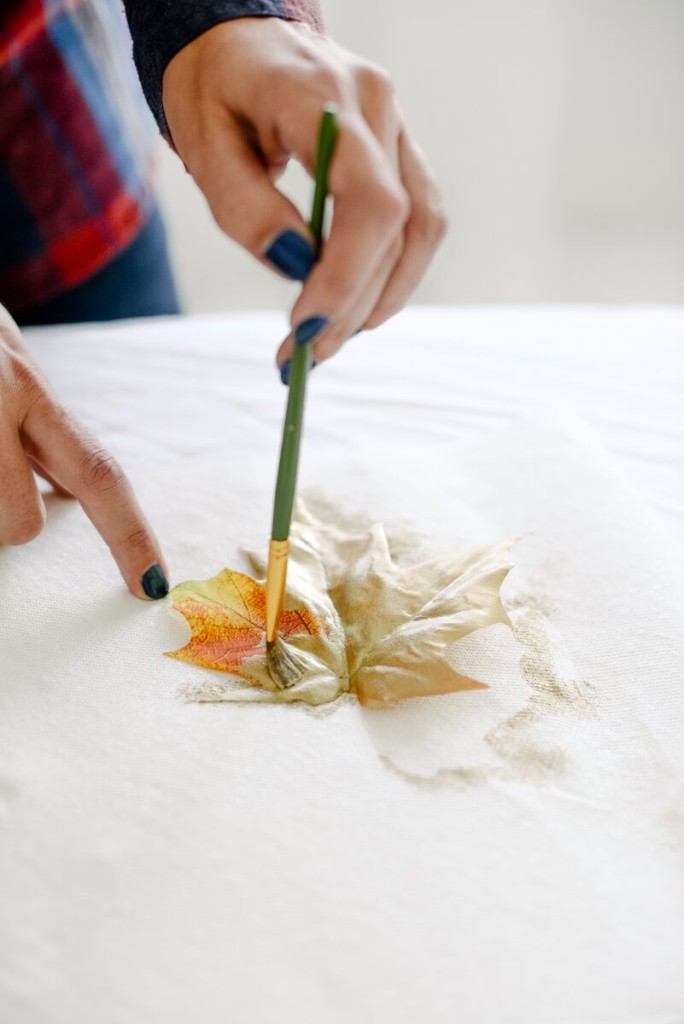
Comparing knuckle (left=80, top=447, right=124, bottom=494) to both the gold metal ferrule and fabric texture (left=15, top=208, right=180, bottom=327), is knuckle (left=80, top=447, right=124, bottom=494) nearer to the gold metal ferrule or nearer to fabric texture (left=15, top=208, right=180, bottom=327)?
the gold metal ferrule

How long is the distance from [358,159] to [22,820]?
0.36 metres

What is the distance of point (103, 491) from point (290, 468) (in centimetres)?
15

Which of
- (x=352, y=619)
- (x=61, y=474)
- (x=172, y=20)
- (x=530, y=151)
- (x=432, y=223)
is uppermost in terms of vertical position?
(x=172, y=20)

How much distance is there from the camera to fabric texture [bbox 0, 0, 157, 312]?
3.22 ft

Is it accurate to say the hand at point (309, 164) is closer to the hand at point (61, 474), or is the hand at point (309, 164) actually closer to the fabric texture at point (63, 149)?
the hand at point (61, 474)

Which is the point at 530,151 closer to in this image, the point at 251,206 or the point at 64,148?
the point at 64,148

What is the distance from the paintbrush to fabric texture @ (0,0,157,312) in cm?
69

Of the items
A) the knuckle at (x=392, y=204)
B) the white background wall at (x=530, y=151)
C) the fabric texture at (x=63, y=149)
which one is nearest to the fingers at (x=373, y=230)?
the knuckle at (x=392, y=204)

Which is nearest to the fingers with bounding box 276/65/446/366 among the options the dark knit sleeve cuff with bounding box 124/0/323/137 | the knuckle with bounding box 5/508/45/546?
the dark knit sleeve cuff with bounding box 124/0/323/137

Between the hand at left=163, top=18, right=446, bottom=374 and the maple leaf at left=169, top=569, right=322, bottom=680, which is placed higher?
the hand at left=163, top=18, right=446, bottom=374

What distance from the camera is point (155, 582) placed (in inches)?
22.7

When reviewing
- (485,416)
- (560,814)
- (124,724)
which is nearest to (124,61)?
(485,416)

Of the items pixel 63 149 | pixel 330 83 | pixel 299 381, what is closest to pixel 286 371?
pixel 299 381

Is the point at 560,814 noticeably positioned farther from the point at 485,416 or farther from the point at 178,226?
the point at 178,226
